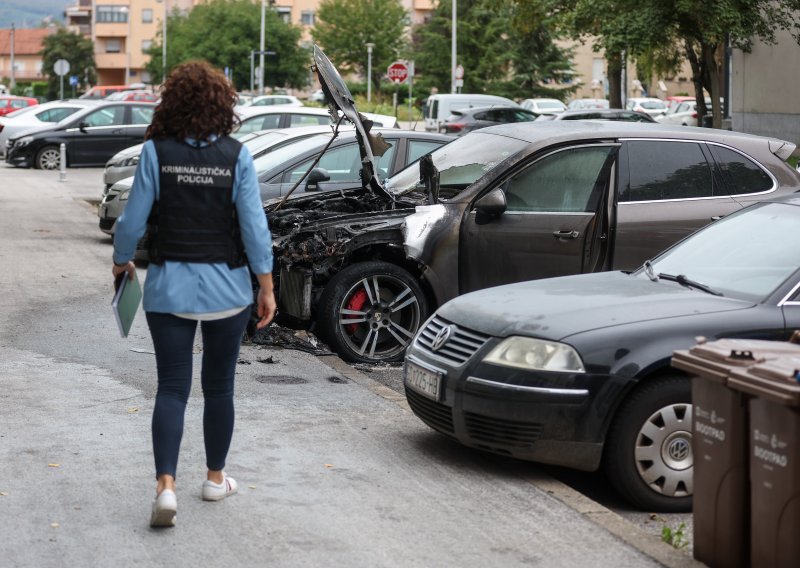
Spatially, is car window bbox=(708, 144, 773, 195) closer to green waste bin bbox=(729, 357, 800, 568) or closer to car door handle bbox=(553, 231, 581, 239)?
car door handle bbox=(553, 231, 581, 239)

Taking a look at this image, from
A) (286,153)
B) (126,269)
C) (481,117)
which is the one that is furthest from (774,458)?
(481,117)

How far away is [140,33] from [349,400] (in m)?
125

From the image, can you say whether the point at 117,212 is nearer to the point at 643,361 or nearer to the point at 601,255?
the point at 601,255

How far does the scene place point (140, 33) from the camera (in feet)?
420

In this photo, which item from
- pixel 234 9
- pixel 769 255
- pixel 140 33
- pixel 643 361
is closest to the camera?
pixel 643 361

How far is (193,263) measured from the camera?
5.16m

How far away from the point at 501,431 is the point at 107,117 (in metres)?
25.3

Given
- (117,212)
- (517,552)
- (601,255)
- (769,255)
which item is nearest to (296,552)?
(517,552)

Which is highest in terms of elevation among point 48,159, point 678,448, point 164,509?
point 48,159

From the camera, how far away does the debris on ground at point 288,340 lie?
9.53m

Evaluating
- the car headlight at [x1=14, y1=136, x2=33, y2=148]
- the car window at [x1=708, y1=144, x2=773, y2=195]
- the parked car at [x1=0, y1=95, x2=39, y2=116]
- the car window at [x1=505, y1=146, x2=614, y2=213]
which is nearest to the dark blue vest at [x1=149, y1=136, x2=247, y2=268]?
the car window at [x1=505, y1=146, x2=614, y2=213]

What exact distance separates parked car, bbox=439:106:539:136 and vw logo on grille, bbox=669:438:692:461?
108 feet

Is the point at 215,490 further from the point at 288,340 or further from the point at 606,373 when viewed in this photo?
the point at 288,340

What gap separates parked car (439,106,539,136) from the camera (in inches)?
1539
